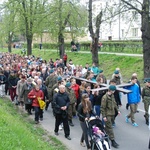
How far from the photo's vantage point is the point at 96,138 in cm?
845

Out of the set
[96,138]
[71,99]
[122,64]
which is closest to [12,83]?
[71,99]

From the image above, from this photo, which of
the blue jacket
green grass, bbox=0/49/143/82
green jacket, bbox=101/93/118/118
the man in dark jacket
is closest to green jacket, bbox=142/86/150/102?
the blue jacket

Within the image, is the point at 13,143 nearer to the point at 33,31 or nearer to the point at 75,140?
the point at 75,140

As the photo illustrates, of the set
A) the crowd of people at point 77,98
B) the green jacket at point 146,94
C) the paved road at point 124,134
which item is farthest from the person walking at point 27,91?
the green jacket at point 146,94

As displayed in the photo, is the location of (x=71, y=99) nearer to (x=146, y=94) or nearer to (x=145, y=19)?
(x=146, y=94)

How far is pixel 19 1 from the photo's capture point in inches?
1423

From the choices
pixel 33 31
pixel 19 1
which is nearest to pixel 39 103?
pixel 33 31

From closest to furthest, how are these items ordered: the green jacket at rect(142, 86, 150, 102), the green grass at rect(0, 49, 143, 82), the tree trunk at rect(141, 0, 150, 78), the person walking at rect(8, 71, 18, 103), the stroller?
the stroller < the green jacket at rect(142, 86, 150, 102) < the person walking at rect(8, 71, 18, 103) < the tree trunk at rect(141, 0, 150, 78) < the green grass at rect(0, 49, 143, 82)

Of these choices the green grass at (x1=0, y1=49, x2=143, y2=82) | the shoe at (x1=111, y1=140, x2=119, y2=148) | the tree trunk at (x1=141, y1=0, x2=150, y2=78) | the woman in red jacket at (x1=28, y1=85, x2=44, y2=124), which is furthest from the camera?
the green grass at (x1=0, y1=49, x2=143, y2=82)

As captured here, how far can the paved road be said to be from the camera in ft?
31.7

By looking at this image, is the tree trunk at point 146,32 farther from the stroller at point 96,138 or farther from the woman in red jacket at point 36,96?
the stroller at point 96,138

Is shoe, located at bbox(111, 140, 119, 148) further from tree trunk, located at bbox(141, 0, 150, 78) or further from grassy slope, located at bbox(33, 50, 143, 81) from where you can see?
grassy slope, located at bbox(33, 50, 143, 81)

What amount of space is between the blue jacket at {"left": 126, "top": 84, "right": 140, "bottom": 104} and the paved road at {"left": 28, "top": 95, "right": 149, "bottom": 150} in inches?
34.7

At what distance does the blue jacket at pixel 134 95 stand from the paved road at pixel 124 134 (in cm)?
88
